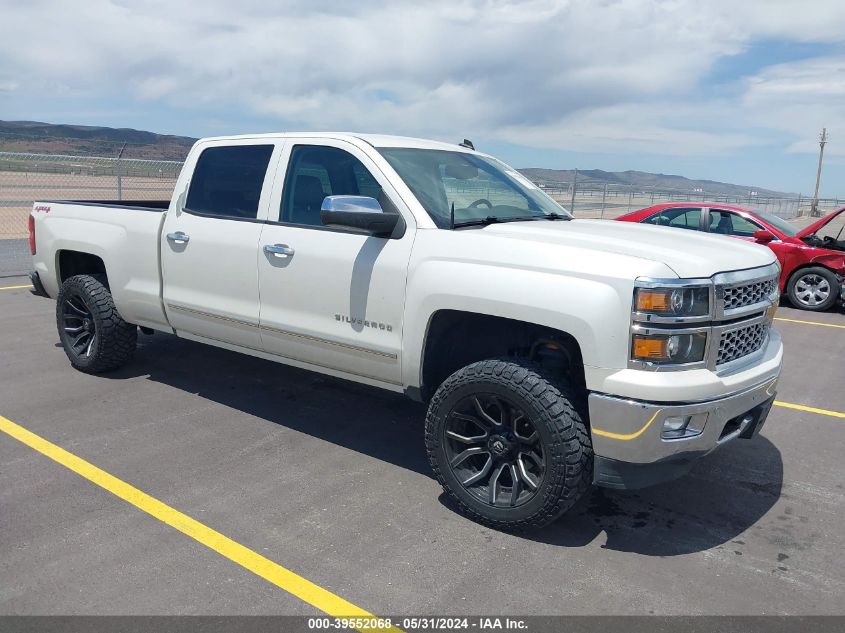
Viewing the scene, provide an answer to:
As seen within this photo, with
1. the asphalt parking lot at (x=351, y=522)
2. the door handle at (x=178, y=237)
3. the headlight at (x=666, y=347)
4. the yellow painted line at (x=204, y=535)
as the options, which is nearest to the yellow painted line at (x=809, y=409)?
the asphalt parking lot at (x=351, y=522)

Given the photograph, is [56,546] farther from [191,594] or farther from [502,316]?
[502,316]

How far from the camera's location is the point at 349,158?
176 inches

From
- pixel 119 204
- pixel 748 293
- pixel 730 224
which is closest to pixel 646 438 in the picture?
pixel 748 293

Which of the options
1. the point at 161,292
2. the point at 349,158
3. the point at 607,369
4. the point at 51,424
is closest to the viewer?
the point at 607,369

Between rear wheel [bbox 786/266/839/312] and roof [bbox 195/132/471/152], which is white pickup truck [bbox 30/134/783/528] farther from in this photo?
rear wheel [bbox 786/266/839/312]

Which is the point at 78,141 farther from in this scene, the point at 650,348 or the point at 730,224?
the point at 650,348

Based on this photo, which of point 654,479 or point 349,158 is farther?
point 349,158

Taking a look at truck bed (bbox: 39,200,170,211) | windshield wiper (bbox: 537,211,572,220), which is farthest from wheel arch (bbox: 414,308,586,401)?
truck bed (bbox: 39,200,170,211)

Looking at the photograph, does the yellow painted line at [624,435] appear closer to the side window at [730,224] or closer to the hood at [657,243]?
the hood at [657,243]

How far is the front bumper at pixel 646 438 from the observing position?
10.5 feet

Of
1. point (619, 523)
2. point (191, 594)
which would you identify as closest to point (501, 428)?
point (619, 523)

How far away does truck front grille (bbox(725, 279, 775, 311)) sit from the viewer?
3.45 m

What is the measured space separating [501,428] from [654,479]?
77cm

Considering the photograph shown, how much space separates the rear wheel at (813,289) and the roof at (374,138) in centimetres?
777
